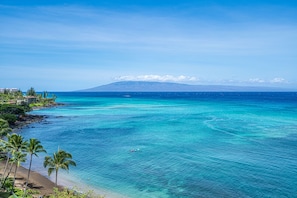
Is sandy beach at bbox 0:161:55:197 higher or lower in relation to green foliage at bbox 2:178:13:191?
lower

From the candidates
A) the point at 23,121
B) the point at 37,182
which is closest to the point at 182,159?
the point at 37,182

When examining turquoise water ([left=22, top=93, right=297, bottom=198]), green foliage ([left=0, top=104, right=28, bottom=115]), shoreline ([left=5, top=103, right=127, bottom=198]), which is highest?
green foliage ([left=0, top=104, right=28, bottom=115])

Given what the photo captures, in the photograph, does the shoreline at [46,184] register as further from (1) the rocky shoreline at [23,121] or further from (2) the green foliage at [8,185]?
(1) the rocky shoreline at [23,121]

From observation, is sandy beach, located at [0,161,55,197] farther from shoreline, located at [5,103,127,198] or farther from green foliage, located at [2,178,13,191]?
green foliage, located at [2,178,13,191]

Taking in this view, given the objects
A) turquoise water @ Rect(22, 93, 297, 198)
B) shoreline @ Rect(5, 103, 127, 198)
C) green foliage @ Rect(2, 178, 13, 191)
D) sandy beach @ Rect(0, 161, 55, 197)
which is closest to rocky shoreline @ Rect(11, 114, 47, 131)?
turquoise water @ Rect(22, 93, 297, 198)

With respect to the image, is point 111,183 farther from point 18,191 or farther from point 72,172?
point 18,191

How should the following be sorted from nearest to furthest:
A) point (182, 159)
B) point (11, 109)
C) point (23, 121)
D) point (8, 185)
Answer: point (8, 185) → point (182, 159) → point (23, 121) → point (11, 109)

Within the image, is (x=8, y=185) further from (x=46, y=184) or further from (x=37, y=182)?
→ (x=46, y=184)

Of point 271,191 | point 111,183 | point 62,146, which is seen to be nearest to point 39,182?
point 111,183

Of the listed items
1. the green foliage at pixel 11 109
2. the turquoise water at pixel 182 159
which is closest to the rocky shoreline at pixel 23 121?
the green foliage at pixel 11 109

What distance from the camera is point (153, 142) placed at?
8025 centimetres

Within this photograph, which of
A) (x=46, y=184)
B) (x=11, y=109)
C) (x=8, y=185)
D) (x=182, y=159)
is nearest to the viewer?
(x=8, y=185)

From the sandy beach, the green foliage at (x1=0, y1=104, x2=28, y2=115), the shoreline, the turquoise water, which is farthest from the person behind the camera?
the green foliage at (x1=0, y1=104, x2=28, y2=115)

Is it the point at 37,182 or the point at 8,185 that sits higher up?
the point at 8,185
